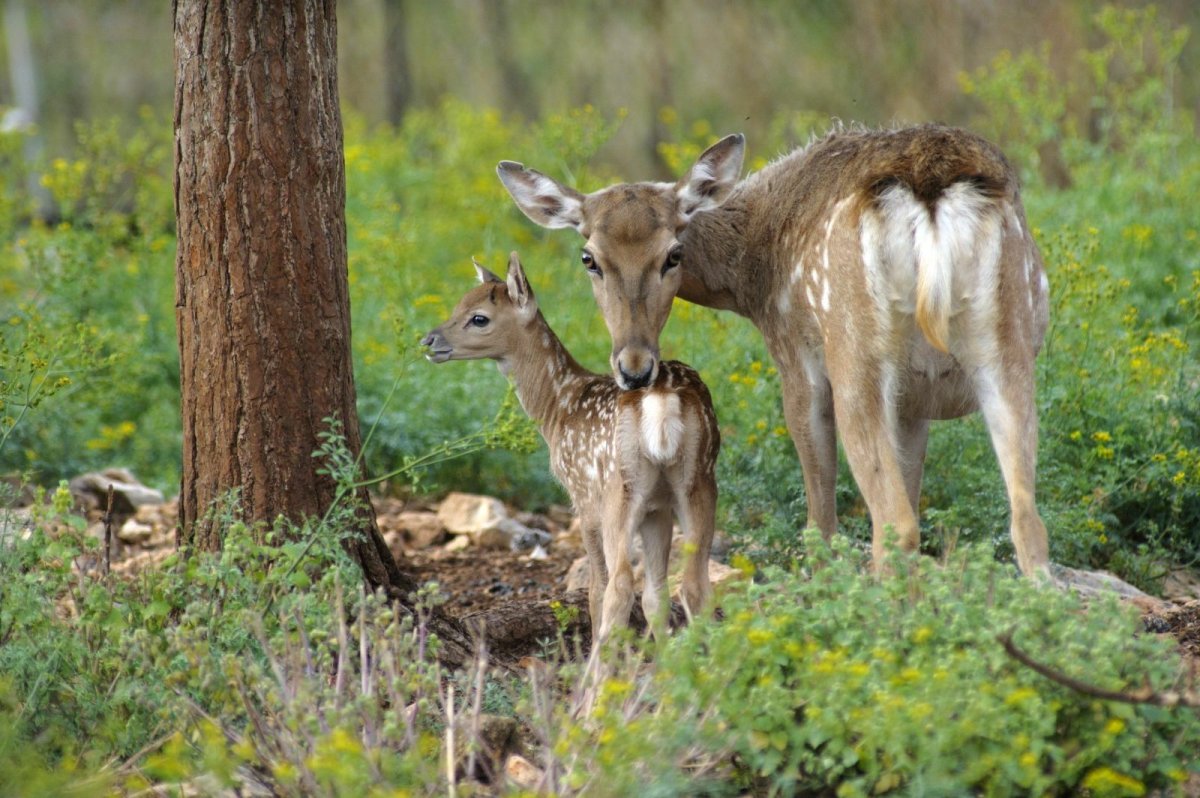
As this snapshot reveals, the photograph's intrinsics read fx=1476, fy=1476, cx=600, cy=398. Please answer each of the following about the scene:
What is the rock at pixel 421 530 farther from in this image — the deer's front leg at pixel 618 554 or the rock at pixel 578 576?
the deer's front leg at pixel 618 554

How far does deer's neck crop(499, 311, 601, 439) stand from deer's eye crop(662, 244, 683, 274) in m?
0.75

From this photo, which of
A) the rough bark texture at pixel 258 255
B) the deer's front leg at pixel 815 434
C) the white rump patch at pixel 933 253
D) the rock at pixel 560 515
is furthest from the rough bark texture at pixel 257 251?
the rock at pixel 560 515

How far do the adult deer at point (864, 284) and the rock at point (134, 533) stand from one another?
295 centimetres

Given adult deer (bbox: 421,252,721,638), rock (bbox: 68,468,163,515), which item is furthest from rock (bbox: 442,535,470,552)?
rock (bbox: 68,468,163,515)

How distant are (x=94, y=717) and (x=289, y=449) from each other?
142cm

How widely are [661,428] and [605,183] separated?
4.71 meters

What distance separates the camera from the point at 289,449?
5543 millimetres

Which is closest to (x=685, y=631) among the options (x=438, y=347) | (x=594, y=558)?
(x=594, y=558)

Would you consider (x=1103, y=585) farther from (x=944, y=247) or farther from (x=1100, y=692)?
(x=1100, y=692)

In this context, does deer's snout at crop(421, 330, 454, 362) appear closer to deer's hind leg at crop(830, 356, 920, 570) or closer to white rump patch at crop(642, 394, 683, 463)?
white rump patch at crop(642, 394, 683, 463)

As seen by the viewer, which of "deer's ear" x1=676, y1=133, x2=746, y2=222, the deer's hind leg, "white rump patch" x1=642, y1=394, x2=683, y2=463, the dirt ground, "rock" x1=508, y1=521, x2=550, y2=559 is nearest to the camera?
the deer's hind leg

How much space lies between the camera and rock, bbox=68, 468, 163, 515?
8141 mm

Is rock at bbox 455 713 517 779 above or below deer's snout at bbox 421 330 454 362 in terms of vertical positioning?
below

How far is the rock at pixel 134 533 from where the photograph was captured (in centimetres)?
784
